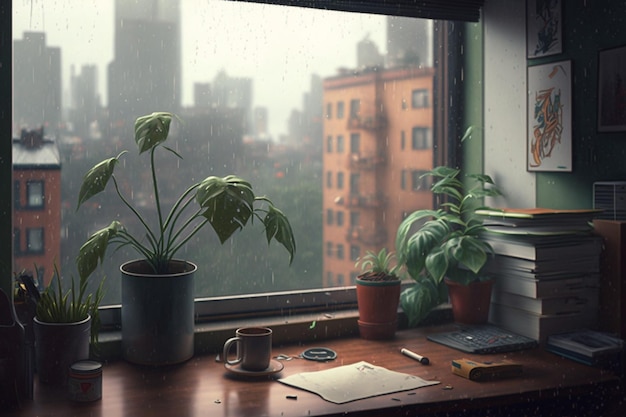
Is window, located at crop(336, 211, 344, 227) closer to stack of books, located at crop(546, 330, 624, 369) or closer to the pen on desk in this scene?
the pen on desk

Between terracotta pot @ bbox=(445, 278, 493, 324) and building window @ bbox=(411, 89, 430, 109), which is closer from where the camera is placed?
terracotta pot @ bbox=(445, 278, 493, 324)

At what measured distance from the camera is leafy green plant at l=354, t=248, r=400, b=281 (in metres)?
2.14

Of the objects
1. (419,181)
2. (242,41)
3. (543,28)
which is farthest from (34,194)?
(543,28)

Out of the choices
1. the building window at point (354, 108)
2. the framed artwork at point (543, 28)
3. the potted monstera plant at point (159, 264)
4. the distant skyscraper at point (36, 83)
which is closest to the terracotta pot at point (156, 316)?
the potted monstera plant at point (159, 264)

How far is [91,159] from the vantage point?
202 centimetres

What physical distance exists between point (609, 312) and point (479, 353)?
39 cm

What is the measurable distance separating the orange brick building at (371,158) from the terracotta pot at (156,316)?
2.02ft

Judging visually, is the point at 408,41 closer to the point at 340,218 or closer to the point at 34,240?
the point at 340,218

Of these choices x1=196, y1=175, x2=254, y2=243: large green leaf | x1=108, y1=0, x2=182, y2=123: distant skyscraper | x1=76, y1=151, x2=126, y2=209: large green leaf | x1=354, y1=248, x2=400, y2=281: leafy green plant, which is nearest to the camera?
x1=196, y1=175, x2=254, y2=243: large green leaf

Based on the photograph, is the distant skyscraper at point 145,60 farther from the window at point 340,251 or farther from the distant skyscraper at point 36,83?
Result: the window at point 340,251

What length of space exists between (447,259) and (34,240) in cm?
118

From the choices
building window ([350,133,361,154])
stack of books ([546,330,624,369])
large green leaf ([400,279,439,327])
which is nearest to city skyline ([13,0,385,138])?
building window ([350,133,361,154])

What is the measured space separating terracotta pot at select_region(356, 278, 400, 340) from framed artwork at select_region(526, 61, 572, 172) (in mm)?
611

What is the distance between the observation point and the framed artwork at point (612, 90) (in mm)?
1946
